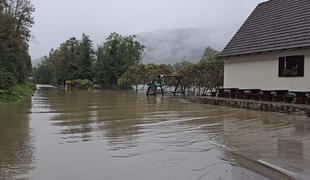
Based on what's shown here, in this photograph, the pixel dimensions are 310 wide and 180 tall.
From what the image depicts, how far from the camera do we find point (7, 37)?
1240 inches

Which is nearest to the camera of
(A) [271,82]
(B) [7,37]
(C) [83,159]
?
(C) [83,159]

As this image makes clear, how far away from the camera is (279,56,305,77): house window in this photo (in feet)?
72.8

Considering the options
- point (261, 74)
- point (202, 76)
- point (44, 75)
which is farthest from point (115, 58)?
point (44, 75)

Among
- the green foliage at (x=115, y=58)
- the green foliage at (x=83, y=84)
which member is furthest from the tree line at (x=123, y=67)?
the green foliage at (x=83, y=84)

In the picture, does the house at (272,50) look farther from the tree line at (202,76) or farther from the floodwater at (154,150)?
the floodwater at (154,150)

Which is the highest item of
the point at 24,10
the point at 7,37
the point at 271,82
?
the point at 24,10

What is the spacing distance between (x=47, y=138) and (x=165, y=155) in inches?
159

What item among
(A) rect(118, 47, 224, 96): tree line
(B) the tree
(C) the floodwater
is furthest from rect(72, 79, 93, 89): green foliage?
(C) the floodwater

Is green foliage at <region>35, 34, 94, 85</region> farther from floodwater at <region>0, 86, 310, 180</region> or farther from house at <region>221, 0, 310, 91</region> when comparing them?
floodwater at <region>0, 86, 310, 180</region>

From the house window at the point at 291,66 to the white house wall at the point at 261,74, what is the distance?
0.68 ft

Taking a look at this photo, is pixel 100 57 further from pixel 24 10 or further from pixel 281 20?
pixel 281 20

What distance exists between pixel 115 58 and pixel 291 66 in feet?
175

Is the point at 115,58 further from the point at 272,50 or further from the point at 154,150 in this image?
the point at 154,150

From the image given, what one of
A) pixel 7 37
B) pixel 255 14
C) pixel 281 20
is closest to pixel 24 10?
pixel 7 37
